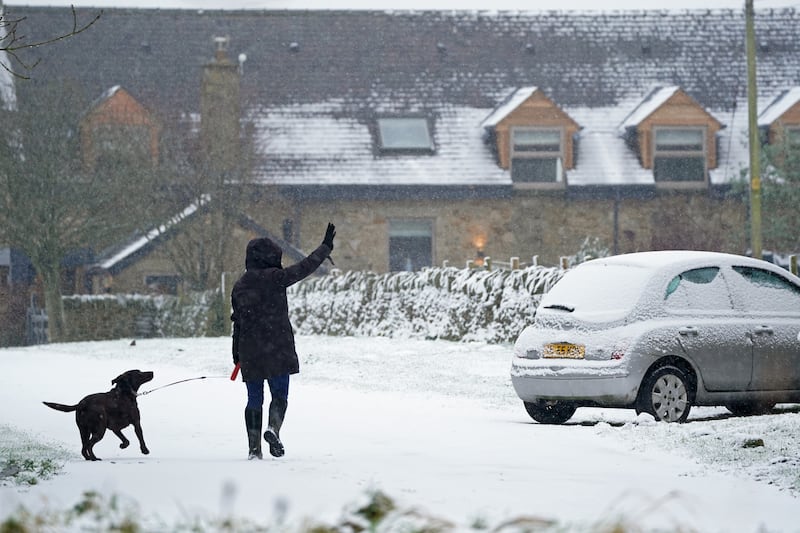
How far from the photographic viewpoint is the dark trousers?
11.0m

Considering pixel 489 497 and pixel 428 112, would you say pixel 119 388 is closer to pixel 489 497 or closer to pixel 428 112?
pixel 489 497

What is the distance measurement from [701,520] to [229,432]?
612cm

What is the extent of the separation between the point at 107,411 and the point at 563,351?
15.8ft

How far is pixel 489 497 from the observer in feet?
28.9

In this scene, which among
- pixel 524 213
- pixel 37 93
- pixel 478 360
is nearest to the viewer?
pixel 478 360

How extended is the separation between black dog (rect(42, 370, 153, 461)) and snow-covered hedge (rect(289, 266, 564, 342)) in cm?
1437

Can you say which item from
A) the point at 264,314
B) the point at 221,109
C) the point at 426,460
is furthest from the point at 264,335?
the point at 221,109

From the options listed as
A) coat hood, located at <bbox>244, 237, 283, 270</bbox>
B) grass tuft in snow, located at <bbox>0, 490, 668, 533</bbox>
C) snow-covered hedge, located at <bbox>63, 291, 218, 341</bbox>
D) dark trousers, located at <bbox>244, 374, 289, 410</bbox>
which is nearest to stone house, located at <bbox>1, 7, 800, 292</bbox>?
snow-covered hedge, located at <bbox>63, 291, 218, 341</bbox>

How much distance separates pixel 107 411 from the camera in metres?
10.9

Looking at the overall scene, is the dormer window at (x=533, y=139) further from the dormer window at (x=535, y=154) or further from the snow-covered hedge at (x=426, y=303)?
the snow-covered hedge at (x=426, y=303)

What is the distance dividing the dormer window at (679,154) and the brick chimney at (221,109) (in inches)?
470

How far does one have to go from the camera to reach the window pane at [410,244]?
4259 cm

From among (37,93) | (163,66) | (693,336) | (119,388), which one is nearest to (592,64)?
(163,66)

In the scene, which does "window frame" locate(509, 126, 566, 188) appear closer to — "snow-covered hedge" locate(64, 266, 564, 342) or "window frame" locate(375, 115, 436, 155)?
"window frame" locate(375, 115, 436, 155)
